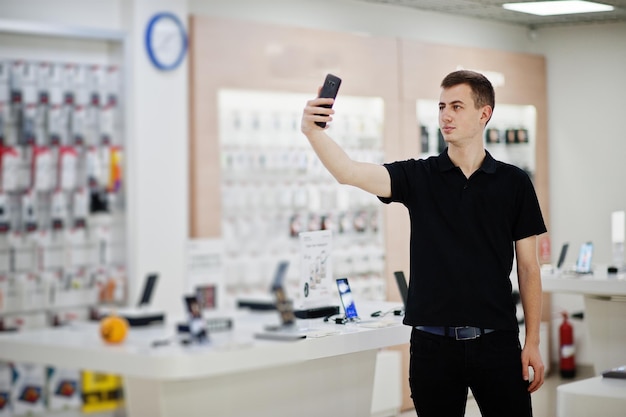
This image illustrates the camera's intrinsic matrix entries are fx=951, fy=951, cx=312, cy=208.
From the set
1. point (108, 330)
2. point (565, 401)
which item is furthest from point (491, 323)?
point (565, 401)

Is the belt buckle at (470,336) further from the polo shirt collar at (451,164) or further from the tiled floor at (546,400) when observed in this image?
the tiled floor at (546,400)

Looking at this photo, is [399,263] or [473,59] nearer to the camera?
[399,263]

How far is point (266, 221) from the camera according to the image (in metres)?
6.29

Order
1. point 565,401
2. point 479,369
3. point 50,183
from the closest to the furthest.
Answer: point 479,369 → point 565,401 → point 50,183

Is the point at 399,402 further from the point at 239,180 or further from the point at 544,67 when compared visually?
the point at 544,67

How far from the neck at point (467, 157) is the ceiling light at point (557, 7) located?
3944mm

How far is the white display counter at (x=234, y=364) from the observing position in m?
3.07

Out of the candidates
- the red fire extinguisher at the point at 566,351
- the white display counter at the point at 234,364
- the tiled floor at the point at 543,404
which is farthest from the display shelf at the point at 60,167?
the red fire extinguisher at the point at 566,351

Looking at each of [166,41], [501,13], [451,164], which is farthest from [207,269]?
[501,13]

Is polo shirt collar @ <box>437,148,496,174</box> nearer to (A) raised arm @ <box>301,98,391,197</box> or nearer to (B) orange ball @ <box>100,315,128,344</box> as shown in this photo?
(A) raised arm @ <box>301,98,391,197</box>

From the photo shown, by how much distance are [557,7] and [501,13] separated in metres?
0.51

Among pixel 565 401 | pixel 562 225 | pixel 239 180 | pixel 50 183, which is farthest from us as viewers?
pixel 562 225

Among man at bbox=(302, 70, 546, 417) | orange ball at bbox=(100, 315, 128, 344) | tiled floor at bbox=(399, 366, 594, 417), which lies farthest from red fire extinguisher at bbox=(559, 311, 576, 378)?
orange ball at bbox=(100, 315, 128, 344)

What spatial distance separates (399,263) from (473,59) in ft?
5.98
